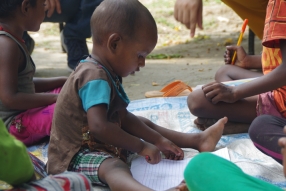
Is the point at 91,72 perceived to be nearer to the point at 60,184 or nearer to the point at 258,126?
the point at 60,184

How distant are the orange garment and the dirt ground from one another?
121 cm

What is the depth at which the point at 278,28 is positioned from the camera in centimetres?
208

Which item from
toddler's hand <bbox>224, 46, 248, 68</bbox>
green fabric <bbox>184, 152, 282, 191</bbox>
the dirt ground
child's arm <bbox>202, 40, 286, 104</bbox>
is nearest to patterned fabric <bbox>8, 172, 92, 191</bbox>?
green fabric <bbox>184, 152, 282, 191</bbox>

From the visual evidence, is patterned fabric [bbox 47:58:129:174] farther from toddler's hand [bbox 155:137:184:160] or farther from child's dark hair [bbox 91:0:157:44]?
toddler's hand [bbox 155:137:184:160]

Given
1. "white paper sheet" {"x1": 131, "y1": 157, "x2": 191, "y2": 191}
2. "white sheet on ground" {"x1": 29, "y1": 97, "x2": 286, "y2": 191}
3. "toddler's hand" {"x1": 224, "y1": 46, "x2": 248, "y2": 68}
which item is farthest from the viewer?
"toddler's hand" {"x1": 224, "y1": 46, "x2": 248, "y2": 68}

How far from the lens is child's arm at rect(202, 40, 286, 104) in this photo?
210cm

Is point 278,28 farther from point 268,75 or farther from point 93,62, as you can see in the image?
point 93,62

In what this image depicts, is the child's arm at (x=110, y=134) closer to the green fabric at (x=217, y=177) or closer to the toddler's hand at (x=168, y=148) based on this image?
the toddler's hand at (x=168, y=148)

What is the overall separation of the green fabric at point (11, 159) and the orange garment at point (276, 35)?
1258 millimetres

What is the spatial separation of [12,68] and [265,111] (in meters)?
1.22

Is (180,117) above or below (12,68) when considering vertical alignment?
below

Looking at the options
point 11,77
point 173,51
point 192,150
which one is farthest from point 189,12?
point 173,51

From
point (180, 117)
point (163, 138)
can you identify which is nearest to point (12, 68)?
point (163, 138)

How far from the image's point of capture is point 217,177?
1.18 metres
